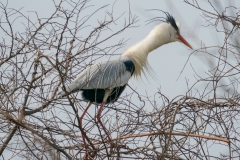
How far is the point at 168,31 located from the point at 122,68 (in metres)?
0.96

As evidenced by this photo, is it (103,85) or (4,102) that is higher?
(103,85)

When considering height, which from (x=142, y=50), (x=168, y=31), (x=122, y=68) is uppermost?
(x=168, y=31)

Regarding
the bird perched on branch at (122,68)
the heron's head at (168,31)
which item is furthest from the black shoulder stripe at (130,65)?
the heron's head at (168,31)

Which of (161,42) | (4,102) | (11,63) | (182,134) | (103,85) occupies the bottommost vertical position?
(182,134)

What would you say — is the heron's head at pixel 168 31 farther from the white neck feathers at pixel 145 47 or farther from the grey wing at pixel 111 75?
the grey wing at pixel 111 75

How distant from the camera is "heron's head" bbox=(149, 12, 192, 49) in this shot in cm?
676

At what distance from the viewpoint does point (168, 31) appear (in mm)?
6797

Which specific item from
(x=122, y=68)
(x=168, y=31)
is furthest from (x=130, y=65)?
(x=168, y=31)

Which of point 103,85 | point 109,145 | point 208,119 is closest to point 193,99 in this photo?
point 208,119

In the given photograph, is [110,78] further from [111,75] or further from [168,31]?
[168,31]

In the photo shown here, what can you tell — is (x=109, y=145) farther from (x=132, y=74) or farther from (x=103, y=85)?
(x=132, y=74)

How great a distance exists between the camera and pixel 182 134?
12.4 ft

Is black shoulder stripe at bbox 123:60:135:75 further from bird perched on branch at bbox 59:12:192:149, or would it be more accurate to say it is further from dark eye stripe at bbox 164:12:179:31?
dark eye stripe at bbox 164:12:179:31

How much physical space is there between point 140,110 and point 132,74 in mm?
2219
